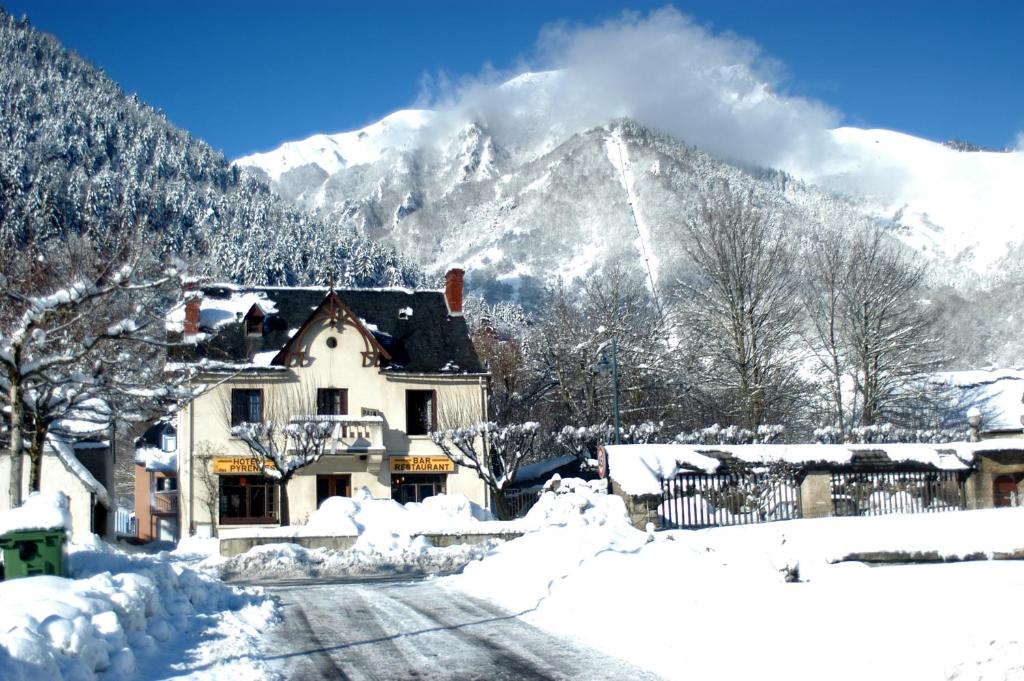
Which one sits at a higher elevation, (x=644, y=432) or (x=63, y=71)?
(x=63, y=71)

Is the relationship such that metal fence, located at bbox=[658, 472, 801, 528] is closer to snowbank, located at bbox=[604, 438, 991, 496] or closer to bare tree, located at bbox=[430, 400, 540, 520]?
snowbank, located at bbox=[604, 438, 991, 496]

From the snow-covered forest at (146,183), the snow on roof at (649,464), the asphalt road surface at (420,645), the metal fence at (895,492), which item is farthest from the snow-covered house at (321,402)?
the snow-covered forest at (146,183)

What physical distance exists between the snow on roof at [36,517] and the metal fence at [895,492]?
16520 mm

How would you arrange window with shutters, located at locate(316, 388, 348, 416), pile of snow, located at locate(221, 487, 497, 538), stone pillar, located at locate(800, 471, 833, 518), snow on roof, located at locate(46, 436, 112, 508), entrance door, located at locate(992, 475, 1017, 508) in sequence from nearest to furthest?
stone pillar, located at locate(800, 471, 833, 518) → entrance door, located at locate(992, 475, 1017, 508) → pile of snow, located at locate(221, 487, 497, 538) → snow on roof, located at locate(46, 436, 112, 508) → window with shutters, located at locate(316, 388, 348, 416)

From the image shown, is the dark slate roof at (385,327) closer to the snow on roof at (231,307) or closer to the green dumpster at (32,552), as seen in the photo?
the snow on roof at (231,307)

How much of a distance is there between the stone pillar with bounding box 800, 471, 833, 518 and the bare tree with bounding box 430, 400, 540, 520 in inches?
492

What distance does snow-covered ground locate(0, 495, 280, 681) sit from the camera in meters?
7.94

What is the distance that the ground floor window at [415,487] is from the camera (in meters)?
38.9

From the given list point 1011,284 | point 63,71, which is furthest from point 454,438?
point 63,71

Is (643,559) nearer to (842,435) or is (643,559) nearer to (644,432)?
(644,432)

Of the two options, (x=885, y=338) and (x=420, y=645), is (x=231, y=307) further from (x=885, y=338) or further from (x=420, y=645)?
(x=420, y=645)

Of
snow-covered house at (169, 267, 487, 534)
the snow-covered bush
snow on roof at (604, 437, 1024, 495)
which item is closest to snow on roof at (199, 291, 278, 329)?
snow-covered house at (169, 267, 487, 534)

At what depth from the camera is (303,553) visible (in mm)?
23719

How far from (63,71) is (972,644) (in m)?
207
